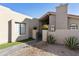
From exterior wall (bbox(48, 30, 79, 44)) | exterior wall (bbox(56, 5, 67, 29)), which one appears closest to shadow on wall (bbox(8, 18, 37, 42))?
exterior wall (bbox(48, 30, 79, 44))

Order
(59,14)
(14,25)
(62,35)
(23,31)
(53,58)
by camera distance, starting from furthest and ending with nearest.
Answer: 1. (23,31)
2. (59,14)
3. (14,25)
4. (62,35)
5. (53,58)

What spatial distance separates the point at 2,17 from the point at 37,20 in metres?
10.2

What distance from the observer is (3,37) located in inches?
546

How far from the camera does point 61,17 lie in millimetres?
16672

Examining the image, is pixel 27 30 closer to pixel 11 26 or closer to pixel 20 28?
pixel 20 28

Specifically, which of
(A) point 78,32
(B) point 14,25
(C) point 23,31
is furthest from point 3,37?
(A) point 78,32

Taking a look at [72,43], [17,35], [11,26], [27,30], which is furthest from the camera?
[27,30]

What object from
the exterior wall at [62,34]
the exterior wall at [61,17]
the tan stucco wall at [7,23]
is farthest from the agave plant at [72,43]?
the tan stucco wall at [7,23]

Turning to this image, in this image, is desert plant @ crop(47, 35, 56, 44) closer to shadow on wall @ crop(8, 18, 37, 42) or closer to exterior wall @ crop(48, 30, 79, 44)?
exterior wall @ crop(48, 30, 79, 44)

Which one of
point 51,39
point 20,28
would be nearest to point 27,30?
point 20,28

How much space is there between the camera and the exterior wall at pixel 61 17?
16.5 m

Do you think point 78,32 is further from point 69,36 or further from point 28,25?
point 28,25

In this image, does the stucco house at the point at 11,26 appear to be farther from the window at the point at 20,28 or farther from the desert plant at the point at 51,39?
the desert plant at the point at 51,39

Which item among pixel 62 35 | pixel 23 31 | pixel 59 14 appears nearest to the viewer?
pixel 62 35
